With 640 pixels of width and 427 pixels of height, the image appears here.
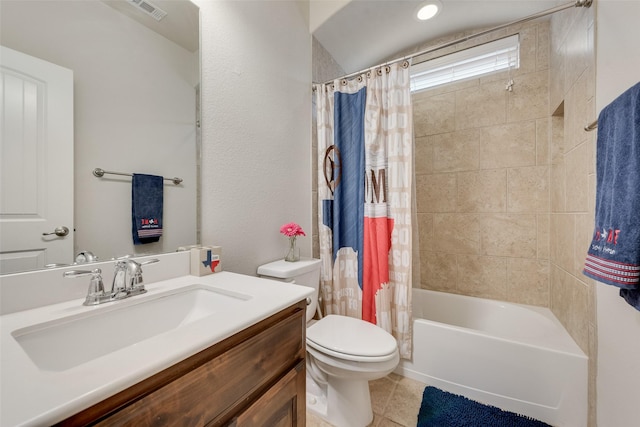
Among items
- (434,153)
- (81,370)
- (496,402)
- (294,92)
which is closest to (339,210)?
(294,92)

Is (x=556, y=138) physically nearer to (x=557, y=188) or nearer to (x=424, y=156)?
(x=557, y=188)

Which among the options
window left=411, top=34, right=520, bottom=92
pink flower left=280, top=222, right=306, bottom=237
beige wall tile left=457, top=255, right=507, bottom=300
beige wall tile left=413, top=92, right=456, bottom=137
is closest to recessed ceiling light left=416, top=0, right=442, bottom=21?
window left=411, top=34, right=520, bottom=92

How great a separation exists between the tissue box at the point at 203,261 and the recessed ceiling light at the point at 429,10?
1975 mm

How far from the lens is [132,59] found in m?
0.94

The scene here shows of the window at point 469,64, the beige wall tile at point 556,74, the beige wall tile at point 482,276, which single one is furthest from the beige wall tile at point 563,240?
the window at point 469,64

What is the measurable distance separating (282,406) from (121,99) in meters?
1.15

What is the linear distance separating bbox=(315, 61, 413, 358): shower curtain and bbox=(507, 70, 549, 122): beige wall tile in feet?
2.98

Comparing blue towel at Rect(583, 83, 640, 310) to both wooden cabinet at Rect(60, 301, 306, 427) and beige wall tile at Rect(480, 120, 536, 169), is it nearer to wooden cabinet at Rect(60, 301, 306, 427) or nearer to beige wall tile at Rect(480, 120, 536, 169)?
wooden cabinet at Rect(60, 301, 306, 427)

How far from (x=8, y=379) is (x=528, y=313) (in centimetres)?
228

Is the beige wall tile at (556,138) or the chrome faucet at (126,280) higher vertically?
the beige wall tile at (556,138)

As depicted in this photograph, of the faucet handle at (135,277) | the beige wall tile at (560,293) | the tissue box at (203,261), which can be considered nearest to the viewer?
the faucet handle at (135,277)

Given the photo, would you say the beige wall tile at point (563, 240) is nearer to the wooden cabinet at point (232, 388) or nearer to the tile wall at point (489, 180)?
the tile wall at point (489, 180)

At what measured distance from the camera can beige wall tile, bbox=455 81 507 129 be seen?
1.88m

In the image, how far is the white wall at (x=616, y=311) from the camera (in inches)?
32.6
